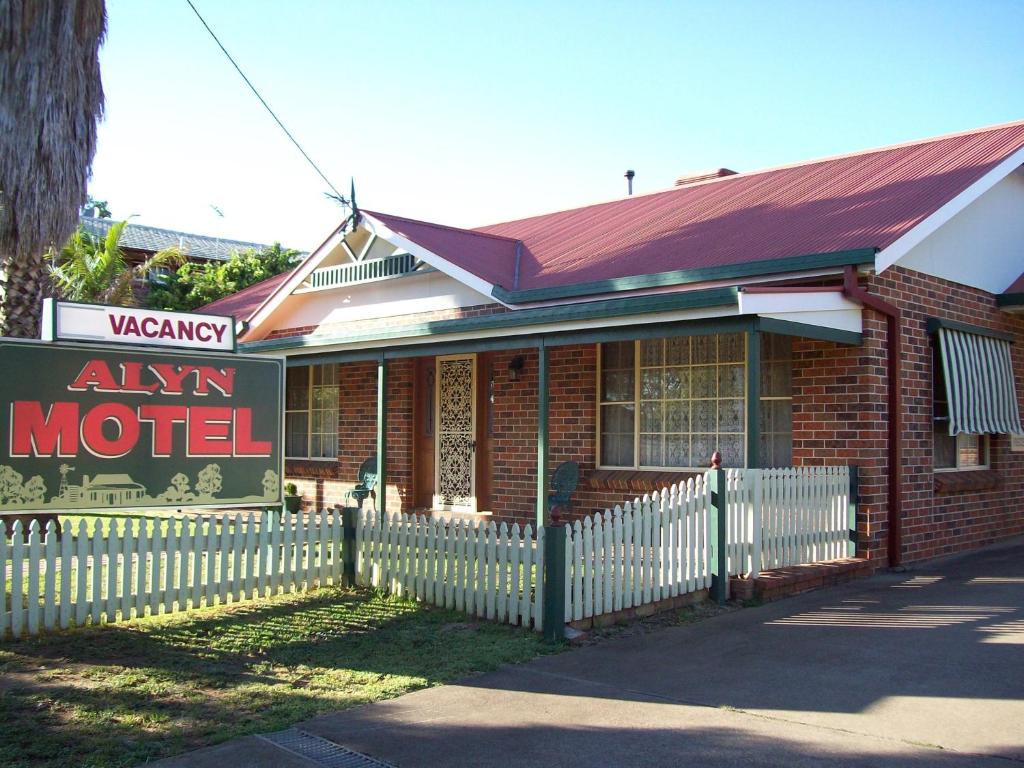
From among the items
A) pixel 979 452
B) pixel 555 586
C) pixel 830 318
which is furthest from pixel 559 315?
pixel 979 452

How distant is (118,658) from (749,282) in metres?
6.97

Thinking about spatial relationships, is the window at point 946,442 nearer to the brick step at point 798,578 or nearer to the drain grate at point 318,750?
the brick step at point 798,578

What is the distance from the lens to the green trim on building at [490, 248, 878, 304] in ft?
32.0

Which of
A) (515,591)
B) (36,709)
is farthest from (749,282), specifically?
(36,709)

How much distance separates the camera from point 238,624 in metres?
8.11

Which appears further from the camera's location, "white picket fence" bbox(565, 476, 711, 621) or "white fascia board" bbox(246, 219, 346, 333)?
"white fascia board" bbox(246, 219, 346, 333)

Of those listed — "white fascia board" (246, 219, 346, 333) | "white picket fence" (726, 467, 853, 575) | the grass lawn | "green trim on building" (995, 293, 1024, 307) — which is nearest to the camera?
the grass lawn

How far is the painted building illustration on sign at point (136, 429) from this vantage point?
7902mm

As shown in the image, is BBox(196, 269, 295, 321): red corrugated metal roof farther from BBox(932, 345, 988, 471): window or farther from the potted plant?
BBox(932, 345, 988, 471): window

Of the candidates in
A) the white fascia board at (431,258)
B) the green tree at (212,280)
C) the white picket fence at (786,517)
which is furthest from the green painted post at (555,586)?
the green tree at (212,280)

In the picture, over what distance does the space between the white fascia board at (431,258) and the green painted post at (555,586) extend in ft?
18.2

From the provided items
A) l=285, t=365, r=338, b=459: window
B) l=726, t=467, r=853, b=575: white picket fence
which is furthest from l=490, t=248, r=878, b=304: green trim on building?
l=285, t=365, r=338, b=459: window

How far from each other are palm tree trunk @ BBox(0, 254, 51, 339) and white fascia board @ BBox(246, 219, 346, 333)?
3895 mm

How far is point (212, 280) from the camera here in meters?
25.9
